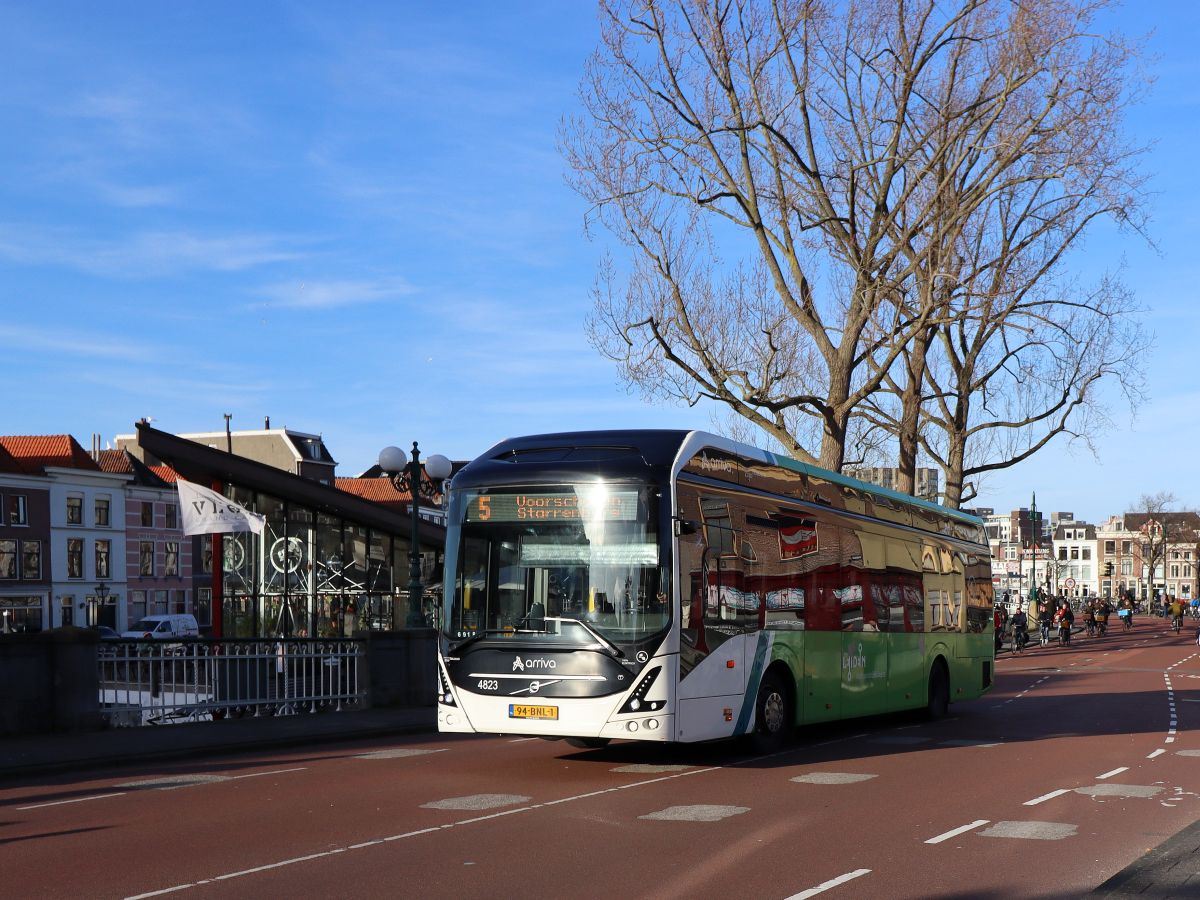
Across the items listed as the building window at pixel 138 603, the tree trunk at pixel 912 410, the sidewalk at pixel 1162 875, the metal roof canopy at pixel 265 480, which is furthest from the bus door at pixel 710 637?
the building window at pixel 138 603

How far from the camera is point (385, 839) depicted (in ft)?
31.4

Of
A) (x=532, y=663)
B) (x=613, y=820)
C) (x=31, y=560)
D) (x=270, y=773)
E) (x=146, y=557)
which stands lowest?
(x=270, y=773)

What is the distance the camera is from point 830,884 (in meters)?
8.12

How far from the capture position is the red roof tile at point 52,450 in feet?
242

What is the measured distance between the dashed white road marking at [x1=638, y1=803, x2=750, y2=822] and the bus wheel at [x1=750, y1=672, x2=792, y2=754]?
362 cm

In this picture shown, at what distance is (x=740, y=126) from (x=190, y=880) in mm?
22827

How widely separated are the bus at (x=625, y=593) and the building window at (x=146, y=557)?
70.4 meters

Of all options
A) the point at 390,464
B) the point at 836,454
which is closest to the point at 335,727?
the point at 390,464

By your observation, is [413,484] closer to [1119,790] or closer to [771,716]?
[771,716]

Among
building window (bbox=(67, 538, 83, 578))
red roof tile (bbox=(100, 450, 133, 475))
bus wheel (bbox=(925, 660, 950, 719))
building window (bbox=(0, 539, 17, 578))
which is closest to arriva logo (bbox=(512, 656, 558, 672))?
bus wheel (bbox=(925, 660, 950, 719))

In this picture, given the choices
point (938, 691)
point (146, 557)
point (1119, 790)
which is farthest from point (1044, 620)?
point (1119, 790)

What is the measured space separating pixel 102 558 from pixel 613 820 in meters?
71.1

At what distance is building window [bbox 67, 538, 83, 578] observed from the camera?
72.9 meters

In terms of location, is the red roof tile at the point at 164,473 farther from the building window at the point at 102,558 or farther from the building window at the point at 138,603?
the building window at the point at 102,558
